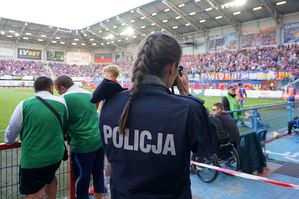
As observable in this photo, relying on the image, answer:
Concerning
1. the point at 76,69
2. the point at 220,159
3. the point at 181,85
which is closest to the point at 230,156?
the point at 220,159

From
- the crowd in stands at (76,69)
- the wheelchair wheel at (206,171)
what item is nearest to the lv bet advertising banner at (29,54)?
the crowd in stands at (76,69)

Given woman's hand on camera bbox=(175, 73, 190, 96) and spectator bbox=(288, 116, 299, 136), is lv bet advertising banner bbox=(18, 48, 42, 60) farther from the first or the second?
woman's hand on camera bbox=(175, 73, 190, 96)

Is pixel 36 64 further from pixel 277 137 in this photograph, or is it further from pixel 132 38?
pixel 277 137

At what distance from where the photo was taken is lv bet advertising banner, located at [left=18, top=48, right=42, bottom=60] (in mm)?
56016

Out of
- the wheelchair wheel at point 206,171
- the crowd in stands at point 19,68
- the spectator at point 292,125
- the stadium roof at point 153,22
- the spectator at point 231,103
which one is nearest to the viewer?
the wheelchair wheel at point 206,171

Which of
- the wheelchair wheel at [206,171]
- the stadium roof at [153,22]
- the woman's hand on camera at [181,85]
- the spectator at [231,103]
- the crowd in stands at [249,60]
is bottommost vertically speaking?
the wheelchair wheel at [206,171]

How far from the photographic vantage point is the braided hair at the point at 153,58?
135 cm

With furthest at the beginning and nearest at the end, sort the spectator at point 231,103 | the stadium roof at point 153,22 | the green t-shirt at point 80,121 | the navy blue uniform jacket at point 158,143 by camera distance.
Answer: the stadium roof at point 153,22 → the spectator at point 231,103 → the green t-shirt at point 80,121 → the navy blue uniform jacket at point 158,143

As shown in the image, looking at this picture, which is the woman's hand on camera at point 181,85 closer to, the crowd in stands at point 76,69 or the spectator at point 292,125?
the spectator at point 292,125

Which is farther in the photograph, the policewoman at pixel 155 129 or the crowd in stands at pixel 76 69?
the crowd in stands at pixel 76 69

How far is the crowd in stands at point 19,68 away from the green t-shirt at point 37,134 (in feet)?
168

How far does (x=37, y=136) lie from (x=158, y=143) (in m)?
1.91

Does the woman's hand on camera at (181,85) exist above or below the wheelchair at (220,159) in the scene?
above

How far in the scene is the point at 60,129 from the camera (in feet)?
9.71
